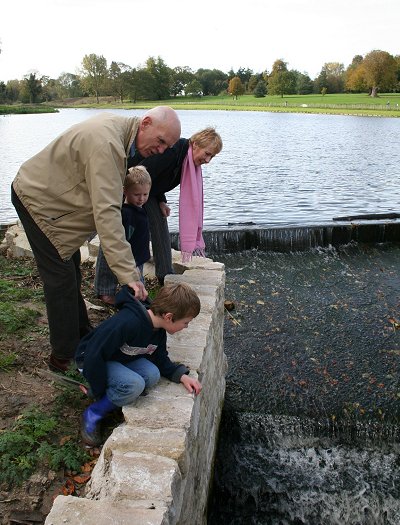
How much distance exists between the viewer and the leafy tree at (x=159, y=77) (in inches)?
3567

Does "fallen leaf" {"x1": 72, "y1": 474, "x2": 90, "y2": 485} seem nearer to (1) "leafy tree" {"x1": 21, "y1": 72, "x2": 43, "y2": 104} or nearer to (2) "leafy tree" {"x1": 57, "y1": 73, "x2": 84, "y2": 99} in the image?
(1) "leafy tree" {"x1": 21, "y1": 72, "x2": 43, "y2": 104}

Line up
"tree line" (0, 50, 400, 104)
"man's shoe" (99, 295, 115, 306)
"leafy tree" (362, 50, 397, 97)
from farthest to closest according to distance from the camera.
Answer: "tree line" (0, 50, 400, 104) < "leafy tree" (362, 50, 397, 97) < "man's shoe" (99, 295, 115, 306)

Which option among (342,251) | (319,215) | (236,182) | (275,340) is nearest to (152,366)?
(275,340)

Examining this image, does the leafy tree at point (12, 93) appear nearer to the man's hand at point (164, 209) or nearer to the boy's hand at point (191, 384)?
the man's hand at point (164, 209)

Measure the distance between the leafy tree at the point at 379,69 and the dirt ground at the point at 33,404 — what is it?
7425 cm

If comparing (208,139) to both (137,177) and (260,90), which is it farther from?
(260,90)

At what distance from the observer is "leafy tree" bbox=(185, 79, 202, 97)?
9406 centimetres

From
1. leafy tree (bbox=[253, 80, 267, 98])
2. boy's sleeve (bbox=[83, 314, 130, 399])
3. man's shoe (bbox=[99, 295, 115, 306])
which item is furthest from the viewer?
leafy tree (bbox=[253, 80, 267, 98])

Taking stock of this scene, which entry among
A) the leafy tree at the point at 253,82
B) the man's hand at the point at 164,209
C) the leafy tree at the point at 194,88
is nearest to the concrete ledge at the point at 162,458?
the man's hand at the point at 164,209

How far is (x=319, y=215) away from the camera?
39.3 feet

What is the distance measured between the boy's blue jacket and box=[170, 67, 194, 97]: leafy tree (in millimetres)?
98693

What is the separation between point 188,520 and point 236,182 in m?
13.9

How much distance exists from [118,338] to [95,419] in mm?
559

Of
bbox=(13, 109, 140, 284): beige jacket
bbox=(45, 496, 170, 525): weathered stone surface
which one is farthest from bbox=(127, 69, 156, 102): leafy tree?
bbox=(45, 496, 170, 525): weathered stone surface
